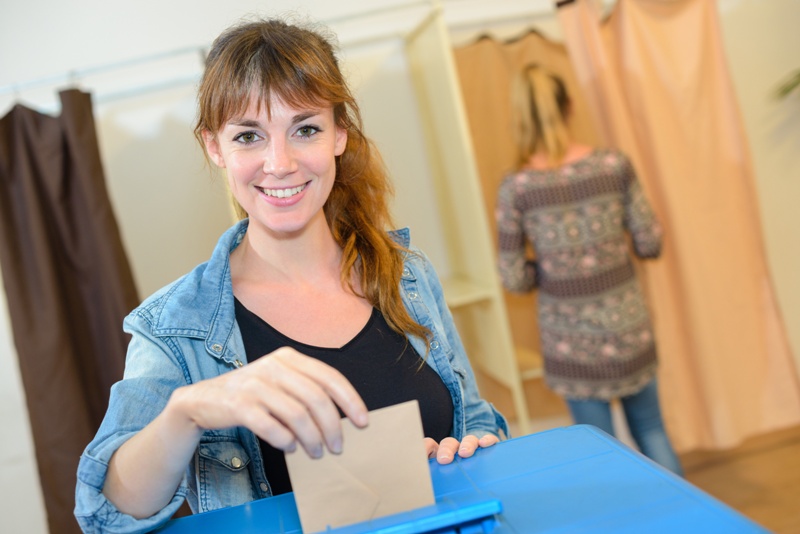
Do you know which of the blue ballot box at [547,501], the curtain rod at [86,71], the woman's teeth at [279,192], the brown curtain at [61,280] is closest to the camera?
the blue ballot box at [547,501]

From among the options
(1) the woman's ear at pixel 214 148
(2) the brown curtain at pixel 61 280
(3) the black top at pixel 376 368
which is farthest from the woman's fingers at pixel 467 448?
(2) the brown curtain at pixel 61 280

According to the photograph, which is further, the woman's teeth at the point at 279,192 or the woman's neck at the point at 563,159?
the woman's neck at the point at 563,159

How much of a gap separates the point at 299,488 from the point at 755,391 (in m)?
2.55

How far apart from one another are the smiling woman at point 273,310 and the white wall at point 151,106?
1.54 m

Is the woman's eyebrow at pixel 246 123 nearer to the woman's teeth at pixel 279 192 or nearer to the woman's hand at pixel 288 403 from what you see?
the woman's teeth at pixel 279 192

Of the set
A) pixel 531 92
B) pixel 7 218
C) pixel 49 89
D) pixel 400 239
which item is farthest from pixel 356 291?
pixel 49 89

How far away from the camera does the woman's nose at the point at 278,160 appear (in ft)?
3.54

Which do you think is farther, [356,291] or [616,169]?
[616,169]

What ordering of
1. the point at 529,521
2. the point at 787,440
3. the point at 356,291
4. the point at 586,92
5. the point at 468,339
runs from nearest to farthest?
the point at 529,521 → the point at 356,291 → the point at 586,92 → the point at 468,339 → the point at 787,440

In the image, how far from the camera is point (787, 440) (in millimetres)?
3215

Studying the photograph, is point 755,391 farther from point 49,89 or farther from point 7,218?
point 49,89

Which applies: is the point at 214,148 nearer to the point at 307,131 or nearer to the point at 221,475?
the point at 307,131

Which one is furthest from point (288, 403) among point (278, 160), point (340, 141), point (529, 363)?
point (529, 363)

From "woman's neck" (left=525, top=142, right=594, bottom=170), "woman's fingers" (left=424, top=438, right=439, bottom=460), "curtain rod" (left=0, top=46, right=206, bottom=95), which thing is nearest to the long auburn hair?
"woman's fingers" (left=424, top=438, right=439, bottom=460)
